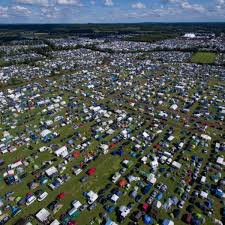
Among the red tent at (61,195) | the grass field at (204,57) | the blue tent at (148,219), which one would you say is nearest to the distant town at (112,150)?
the blue tent at (148,219)

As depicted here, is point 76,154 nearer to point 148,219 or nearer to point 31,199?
point 31,199

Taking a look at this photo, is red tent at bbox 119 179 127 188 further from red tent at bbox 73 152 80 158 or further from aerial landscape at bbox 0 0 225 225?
red tent at bbox 73 152 80 158

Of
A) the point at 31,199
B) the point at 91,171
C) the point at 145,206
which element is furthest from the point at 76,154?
the point at 145,206

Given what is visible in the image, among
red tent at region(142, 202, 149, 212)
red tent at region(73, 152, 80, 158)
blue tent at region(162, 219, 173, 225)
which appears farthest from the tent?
blue tent at region(162, 219, 173, 225)

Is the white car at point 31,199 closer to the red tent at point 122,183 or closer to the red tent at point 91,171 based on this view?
the red tent at point 91,171

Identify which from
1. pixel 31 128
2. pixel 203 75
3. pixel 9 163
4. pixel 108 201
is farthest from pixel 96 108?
pixel 203 75
